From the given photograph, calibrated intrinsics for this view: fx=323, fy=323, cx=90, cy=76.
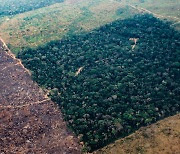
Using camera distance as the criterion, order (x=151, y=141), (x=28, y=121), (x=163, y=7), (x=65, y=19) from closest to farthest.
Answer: (x=151, y=141), (x=28, y=121), (x=65, y=19), (x=163, y=7)

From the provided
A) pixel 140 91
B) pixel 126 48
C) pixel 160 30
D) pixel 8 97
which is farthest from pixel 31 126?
pixel 160 30

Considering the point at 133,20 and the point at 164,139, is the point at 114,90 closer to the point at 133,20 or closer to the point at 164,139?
the point at 164,139

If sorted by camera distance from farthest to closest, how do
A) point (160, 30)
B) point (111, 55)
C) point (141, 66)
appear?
1. point (160, 30)
2. point (111, 55)
3. point (141, 66)

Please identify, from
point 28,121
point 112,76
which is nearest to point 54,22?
point 112,76

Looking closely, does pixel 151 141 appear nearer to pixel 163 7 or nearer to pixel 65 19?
pixel 65 19

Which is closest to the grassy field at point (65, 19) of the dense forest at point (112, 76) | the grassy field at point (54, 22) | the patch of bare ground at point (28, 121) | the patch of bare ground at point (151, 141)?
the grassy field at point (54, 22)

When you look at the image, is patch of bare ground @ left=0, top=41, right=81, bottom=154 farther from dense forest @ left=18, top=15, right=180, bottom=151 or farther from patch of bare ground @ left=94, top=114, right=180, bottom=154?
patch of bare ground @ left=94, top=114, right=180, bottom=154

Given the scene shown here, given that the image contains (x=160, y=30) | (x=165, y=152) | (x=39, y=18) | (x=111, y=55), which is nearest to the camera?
(x=165, y=152)
